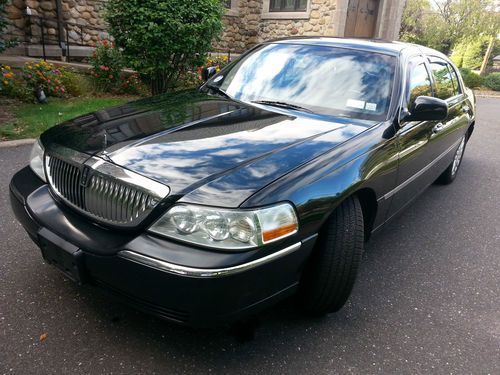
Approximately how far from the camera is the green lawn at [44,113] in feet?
18.6

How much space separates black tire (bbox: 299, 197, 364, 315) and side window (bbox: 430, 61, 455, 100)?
85.3 inches

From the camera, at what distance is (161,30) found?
7.07 meters

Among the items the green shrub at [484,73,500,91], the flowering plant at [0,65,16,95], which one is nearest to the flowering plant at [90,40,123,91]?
the flowering plant at [0,65,16,95]

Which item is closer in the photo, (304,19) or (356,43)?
(356,43)

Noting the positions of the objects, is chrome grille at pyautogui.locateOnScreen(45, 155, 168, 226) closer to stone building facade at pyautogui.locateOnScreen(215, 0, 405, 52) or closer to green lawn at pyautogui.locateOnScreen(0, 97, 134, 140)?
green lawn at pyautogui.locateOnScreen(0, 97, 134, 140)

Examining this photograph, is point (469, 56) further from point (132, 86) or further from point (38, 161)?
point (38, 161)

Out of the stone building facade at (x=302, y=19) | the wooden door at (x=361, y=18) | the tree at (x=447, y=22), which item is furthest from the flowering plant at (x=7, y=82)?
the tree at (x=447, y=22)

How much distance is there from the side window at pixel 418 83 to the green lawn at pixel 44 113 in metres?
4.71

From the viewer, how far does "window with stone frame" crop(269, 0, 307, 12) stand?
1423 centimetres

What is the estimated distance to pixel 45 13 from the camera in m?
9.77

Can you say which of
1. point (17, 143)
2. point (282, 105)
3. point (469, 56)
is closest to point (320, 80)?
point (282, 105)

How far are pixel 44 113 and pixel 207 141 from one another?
17.3 ft

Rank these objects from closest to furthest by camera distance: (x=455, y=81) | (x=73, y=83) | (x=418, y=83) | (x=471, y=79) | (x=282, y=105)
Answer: (x=282, y=105) → (x=418, y=83) → (x=455, y=81) → (x=73, y=83) → (x=471, y=79)

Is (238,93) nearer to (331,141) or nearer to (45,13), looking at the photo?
(331,141)
